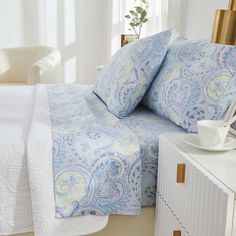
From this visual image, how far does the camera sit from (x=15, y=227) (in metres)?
1.17

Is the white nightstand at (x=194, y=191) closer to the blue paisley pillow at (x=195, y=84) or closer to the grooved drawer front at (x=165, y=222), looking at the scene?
the grooved drawer front at (x=165, y=222)

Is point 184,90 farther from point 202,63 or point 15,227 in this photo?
point 15,227

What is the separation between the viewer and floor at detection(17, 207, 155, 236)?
4.22 ft

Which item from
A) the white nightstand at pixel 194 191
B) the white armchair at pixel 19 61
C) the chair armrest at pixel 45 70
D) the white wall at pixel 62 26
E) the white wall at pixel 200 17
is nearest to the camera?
the white nightstand at pixel 194 191

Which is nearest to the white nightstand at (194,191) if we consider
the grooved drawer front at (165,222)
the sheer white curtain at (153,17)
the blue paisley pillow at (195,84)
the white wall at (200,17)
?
the grooved drawer front at (165,222)

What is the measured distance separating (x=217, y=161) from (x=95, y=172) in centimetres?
38

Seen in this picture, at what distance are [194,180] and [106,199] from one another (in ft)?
1.06

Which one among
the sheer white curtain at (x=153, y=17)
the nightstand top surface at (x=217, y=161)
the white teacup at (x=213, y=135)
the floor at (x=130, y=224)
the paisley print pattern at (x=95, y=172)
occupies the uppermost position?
the sheer white curtain at (x=153, y=17)

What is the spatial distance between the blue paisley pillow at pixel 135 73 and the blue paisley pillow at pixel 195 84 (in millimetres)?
53

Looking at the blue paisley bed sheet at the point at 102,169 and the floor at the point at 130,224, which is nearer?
the blue paisley bed sheet at the point at 102,169

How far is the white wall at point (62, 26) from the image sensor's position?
12.4 feet

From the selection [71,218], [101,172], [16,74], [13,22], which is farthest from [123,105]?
[13,22]

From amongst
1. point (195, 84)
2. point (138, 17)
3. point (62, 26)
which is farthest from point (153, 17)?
point (195, 84)

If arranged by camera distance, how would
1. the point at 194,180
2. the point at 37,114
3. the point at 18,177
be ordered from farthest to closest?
the point at 37,114
the point at 18,177
the point at 194,180
